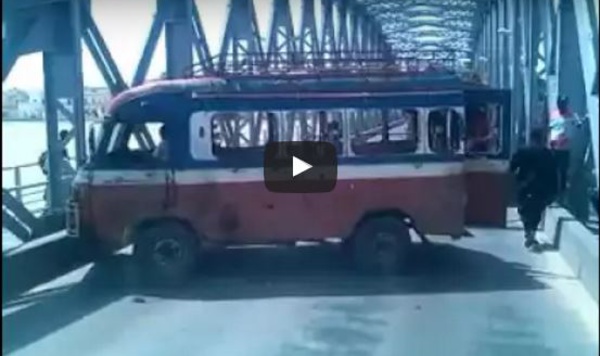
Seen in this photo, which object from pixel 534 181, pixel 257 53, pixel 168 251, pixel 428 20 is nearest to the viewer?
pixel 534 181

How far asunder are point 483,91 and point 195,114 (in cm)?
126

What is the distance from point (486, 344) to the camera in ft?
10.3

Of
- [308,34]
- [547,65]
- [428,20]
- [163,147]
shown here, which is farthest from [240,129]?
[428,20]

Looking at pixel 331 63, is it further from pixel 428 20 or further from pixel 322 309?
pixel 428 20

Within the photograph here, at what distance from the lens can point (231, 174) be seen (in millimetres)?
4359

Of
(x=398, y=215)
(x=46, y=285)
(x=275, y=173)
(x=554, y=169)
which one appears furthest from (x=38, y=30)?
(x=554, y=169)

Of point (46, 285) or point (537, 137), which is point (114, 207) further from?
point (537, 137)

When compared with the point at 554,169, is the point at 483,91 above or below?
above

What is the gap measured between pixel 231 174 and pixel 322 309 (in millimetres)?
773

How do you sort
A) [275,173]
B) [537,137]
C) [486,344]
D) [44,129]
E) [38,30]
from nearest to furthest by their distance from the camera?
1. [486,344]
2. [275,173]
3. [537,137]
4. [38,30]
5. [44,129]
